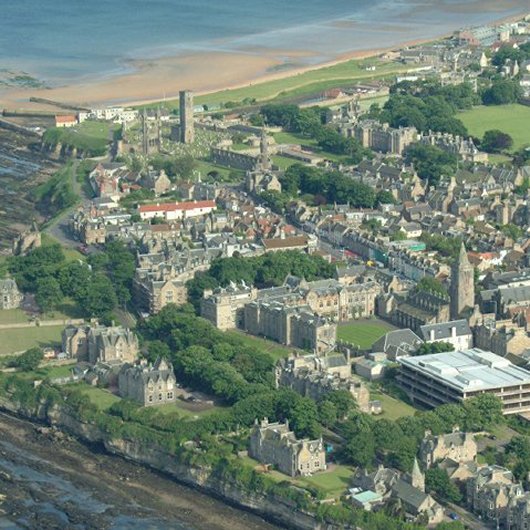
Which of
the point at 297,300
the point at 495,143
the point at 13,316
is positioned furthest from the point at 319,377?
the point at 495,143

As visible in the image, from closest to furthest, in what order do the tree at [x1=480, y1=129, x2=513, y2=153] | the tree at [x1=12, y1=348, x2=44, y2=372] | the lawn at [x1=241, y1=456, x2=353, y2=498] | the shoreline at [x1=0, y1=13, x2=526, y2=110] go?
the lawn at [x1=241, y1=456, x2=353, y2=498]
the tree at [x1=12, y1=348, x2=44, y2=372]
the tree at [x1=480, y1=129, x2=513, y2=153]
the shoreline at [x1=0, y1=13, x2=526, y2=110]

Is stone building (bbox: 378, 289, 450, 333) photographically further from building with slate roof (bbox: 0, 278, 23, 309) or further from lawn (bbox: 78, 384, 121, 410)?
building with slate roof (bbox: 0, 278, 23, 309)

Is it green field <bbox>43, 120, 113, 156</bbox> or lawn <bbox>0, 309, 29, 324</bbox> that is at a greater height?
green field <bbox>43, 120, 113, 156</bbox>

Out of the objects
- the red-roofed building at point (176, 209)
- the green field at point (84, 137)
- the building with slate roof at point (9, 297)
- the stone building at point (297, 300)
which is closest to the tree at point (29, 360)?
the building with slate roof at point (9, 297)

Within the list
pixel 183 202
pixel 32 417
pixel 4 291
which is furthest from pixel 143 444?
pixel 183 202

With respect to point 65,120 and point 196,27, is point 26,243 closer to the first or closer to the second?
point 65,120

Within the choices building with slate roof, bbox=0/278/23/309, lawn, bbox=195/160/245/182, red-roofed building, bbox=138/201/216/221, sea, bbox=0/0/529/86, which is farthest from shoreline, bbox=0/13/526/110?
building with slate roof, bbox=0/278/23/309
